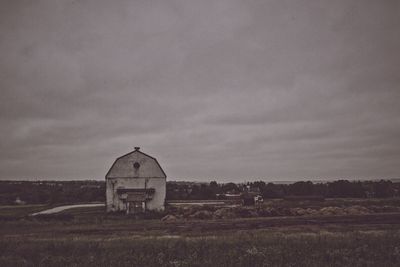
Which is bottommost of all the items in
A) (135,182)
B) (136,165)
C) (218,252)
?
(218,252)

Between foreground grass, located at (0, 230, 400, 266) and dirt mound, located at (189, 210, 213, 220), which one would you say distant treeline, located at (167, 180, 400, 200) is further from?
foreground grass, located at (0, 230, 400, 266)

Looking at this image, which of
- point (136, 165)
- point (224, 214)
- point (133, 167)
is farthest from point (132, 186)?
point (224, 214)

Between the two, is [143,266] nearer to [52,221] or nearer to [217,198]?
[52,221]

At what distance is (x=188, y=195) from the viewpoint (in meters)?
75.7

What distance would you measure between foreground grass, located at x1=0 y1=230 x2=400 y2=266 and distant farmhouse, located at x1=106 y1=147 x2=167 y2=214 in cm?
2648

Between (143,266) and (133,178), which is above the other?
(133,178)

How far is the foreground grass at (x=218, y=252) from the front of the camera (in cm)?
1252

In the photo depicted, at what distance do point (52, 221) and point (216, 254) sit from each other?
24147 mm

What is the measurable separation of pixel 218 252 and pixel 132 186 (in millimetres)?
32316

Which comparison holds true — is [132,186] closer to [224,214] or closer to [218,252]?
[224,214]

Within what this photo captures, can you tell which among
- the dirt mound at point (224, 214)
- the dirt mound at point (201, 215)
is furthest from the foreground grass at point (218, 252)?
the dirt mound at point (224, 214)

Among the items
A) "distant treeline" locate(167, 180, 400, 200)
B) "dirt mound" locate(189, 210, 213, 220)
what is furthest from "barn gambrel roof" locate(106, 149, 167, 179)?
"distant treeline" locate(167, 180, 400, 200)

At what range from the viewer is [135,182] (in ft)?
149

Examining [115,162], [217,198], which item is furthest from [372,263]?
[217,198]
